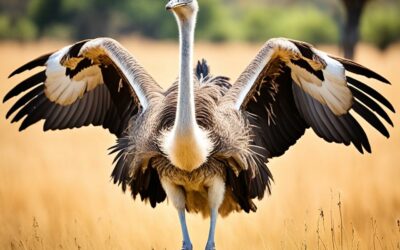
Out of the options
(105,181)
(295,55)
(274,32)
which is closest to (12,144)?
(105,181)

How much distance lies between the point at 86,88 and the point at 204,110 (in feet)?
6.70

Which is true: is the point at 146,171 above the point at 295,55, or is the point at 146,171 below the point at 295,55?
below

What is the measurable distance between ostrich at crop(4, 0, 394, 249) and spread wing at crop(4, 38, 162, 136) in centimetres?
1

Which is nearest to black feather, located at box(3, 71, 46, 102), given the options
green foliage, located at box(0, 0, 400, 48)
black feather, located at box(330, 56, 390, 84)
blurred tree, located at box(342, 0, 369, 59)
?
black feather, located at box(330, 56, 390, 84)

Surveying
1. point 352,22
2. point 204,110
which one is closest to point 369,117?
point 204,110

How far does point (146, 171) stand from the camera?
958 cm

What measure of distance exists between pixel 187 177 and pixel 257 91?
1.32 meters

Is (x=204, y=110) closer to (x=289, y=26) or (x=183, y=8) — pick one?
(x=183, y=8)

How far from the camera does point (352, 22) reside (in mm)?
19016

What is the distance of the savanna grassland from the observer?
1063 cm

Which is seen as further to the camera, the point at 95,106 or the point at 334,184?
the point at 334,184

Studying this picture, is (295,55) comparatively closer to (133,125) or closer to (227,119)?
(227,119)

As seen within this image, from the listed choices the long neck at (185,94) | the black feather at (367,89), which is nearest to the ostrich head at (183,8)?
the long neck at (185,94)

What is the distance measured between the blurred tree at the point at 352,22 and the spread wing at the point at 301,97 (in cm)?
896
